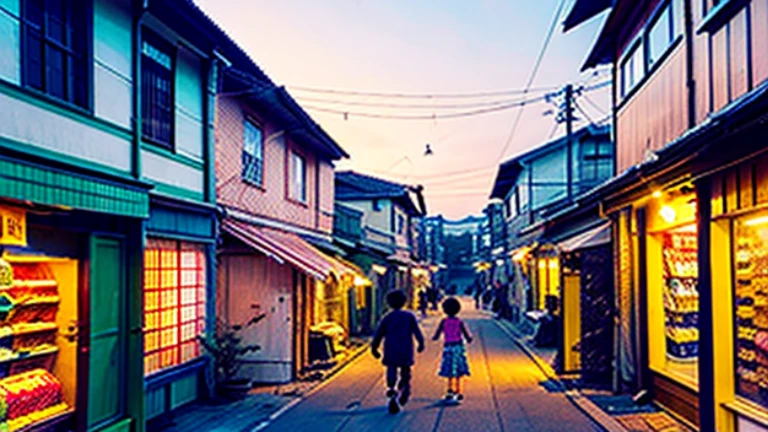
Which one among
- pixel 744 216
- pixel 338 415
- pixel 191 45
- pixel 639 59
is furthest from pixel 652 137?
pixel 191 45

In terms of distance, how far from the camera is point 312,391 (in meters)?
13.6

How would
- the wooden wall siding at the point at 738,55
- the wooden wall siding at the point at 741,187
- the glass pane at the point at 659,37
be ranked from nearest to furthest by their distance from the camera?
the wooden wall siding at the point at 741,187 < the wooden wall siding at the point at 738,55 < the glass pane at the point at 659,37

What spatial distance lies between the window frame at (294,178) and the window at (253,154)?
7.43 ft

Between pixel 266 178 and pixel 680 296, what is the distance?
868cm

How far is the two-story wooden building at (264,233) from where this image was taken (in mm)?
13406

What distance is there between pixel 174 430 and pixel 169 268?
2.47 m

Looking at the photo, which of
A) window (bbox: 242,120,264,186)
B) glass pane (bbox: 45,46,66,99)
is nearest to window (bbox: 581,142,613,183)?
window (bbox: 242,120,264,186)

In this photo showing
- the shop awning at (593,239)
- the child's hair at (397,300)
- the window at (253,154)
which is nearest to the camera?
the child's hair at (397,300)

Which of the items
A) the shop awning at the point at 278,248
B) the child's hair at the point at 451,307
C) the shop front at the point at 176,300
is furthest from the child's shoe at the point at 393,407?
the shop front at the point at 176,300

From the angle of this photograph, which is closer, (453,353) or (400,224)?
(453,353)

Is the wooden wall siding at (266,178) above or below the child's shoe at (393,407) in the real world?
above

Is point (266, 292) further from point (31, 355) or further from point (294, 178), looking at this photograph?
point (31, 355)

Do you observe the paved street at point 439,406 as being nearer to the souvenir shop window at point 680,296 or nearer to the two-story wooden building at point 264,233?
the two-story wooden building at point 264,233

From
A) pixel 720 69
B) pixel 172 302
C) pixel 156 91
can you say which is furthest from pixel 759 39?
pixel 172 302
